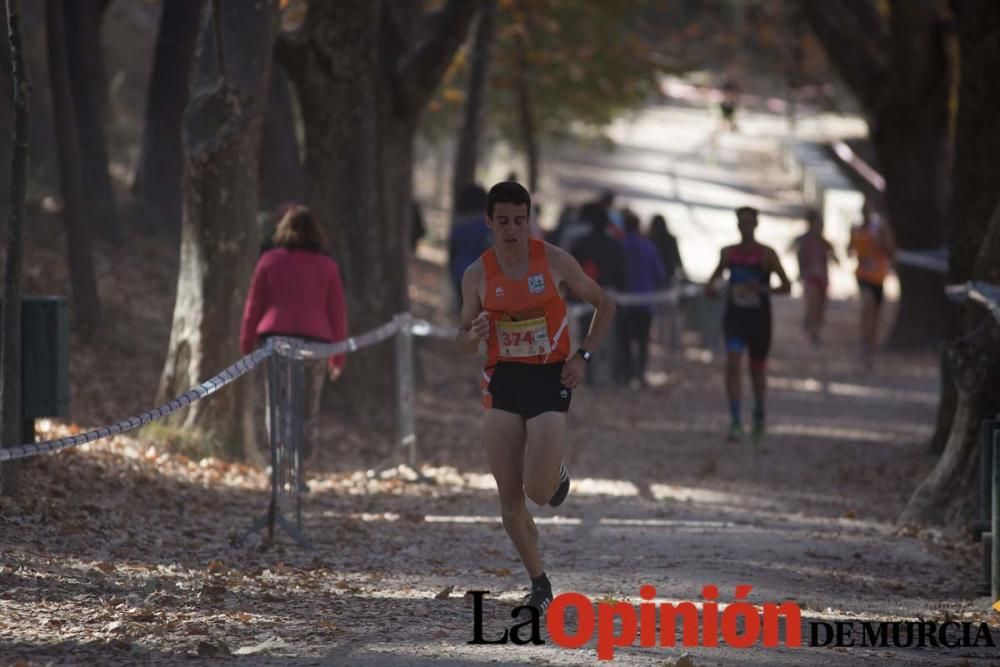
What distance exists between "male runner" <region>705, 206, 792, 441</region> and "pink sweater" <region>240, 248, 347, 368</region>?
13.1 feet

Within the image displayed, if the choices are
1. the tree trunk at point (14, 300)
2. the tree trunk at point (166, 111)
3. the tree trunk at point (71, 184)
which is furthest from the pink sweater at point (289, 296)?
the tree trunk at point (166, 111)

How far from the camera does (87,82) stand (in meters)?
19.6

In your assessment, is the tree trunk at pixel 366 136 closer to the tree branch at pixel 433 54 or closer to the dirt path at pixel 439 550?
the tree branch at pixel 433 54

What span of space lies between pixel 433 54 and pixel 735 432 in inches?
173

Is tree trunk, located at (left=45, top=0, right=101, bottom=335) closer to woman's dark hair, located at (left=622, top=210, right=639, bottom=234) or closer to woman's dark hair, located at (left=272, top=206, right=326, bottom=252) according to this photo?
woman's dark hair, located at (left=272, top=206, right=326, bottom=252)

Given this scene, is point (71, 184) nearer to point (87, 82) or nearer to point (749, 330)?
point (87, 82)

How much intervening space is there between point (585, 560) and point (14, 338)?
11.1ft

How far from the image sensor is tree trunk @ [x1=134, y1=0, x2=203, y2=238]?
20391 mm

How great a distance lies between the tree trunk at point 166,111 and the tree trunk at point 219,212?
6.66 metres

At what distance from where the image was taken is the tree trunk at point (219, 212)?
1356cm

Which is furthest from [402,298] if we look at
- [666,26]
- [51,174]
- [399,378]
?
[666,26]

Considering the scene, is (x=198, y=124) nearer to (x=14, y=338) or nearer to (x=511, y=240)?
(x=14, y=338)

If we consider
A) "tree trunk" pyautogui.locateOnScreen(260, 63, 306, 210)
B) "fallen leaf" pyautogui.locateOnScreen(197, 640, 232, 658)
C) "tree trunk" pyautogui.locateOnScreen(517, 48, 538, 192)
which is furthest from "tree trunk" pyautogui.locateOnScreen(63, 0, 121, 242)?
"fallen leaf" pyautogui.locateOnScreen(197, 640, 232, 658)

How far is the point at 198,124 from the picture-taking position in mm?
13594
